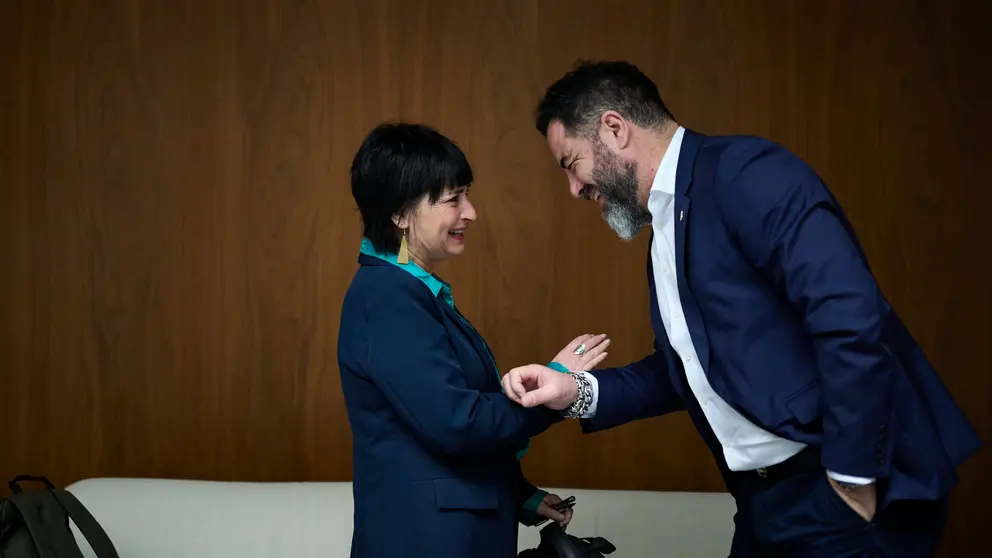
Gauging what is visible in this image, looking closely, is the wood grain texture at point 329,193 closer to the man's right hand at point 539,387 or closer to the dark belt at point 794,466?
the man's right hand at point 539,387

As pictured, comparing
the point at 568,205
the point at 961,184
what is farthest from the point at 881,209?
the point at 568,205

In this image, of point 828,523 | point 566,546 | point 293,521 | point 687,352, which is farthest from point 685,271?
point 293,521

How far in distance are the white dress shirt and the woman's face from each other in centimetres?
41

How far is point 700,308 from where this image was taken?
1.77 metres

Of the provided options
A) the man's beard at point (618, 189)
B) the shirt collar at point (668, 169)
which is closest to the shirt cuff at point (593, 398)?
the man's beard at point (618, 189)

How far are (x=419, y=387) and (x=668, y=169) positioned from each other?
2.16 feet

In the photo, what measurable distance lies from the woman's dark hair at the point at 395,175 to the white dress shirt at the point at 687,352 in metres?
0.43

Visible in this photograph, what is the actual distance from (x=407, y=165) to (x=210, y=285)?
178cm

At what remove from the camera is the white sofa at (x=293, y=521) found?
2760mm

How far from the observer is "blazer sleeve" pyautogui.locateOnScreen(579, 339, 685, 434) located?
212 cm

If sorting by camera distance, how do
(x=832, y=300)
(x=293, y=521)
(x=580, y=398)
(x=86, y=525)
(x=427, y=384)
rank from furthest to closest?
1. (x=293, y=521)
2. (x=86, y=525)
3. (x=580, y=398)
4. (x=427, y=384)
5. (x=832, y=300)

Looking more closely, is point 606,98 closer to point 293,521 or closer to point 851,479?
point 851,479

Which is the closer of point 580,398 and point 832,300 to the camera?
point 832,300

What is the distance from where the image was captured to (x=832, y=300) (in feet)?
4.97
